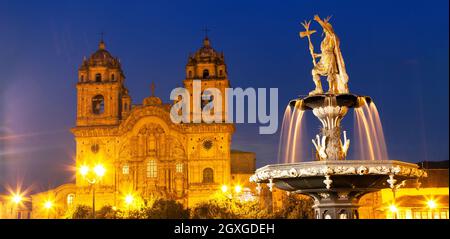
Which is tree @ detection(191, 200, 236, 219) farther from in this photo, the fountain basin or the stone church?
the fountain basin

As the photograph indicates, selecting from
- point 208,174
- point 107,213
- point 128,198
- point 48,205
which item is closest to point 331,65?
point 107,213

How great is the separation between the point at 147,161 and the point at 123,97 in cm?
827

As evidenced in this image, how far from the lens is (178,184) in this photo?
61.5m

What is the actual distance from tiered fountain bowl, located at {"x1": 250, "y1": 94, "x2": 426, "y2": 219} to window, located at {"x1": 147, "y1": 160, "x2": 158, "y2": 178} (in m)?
47.7

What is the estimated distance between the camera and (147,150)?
63.2m

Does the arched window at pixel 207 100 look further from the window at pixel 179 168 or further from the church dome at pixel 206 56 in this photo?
the window at pixel 179 168

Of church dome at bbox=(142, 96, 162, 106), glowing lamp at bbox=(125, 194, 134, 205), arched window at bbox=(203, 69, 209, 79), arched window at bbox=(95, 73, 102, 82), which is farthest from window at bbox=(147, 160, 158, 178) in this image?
arched window at bbox=(95, 73, 102, 82)

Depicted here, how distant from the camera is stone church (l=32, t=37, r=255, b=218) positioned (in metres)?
62.0

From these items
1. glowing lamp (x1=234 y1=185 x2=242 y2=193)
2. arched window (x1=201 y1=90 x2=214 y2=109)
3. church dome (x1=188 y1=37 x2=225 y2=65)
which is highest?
church dome (x1=188 y1=37 x2=225 y2=65)

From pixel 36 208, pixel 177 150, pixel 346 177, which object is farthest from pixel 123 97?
pixel 346 177

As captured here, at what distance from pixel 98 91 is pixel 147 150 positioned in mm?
7758

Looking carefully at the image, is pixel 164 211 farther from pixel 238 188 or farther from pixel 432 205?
pixel 432 205

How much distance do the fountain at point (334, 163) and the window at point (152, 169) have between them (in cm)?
4617
